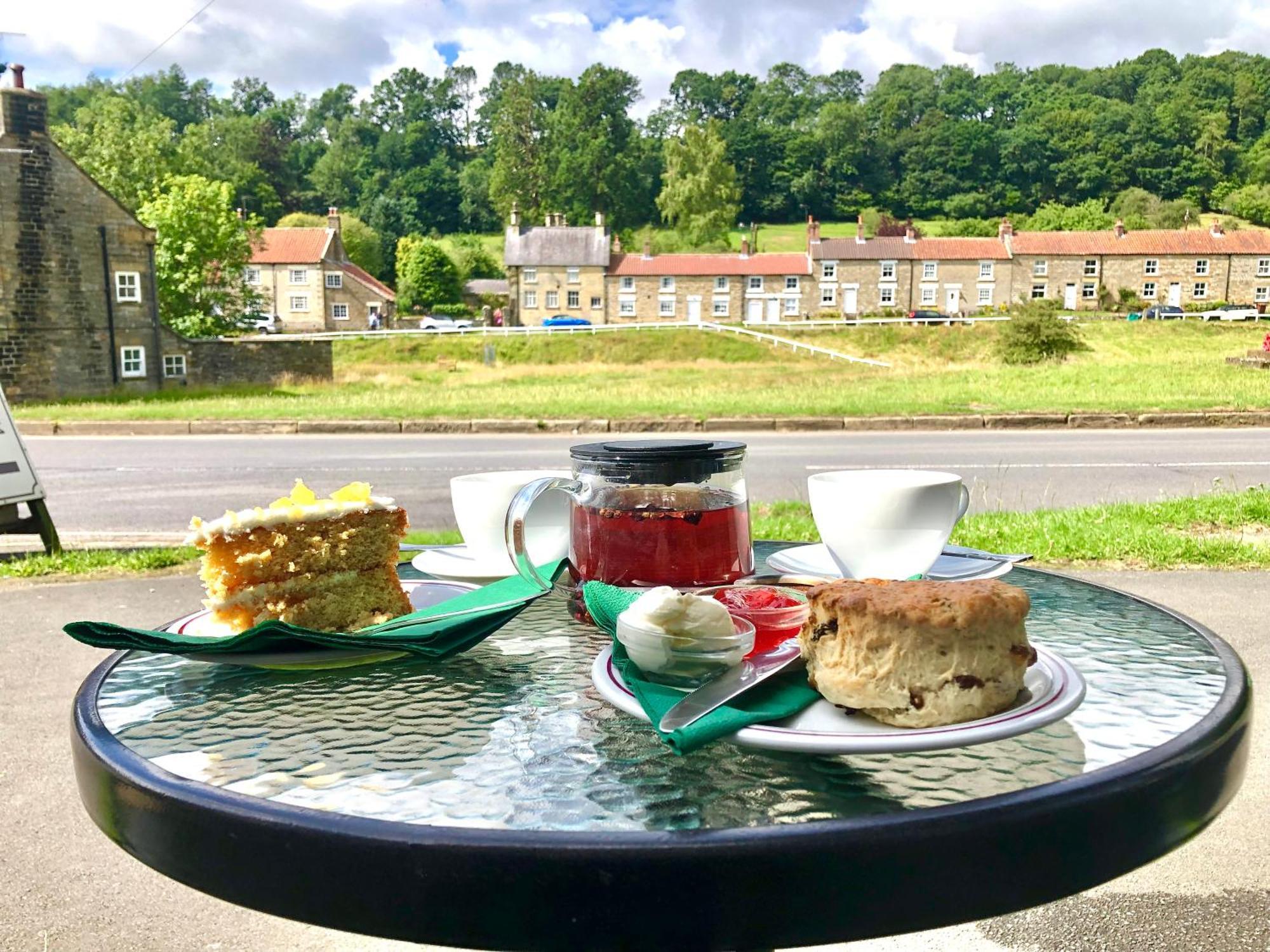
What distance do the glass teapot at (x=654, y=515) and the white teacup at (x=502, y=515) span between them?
151 millimetres

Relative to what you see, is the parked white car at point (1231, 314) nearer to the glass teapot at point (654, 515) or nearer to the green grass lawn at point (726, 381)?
the green grass lawn at point (726, 381)

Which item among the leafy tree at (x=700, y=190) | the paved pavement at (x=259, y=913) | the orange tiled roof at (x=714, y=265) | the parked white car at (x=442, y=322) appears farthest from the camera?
the leafy tree at (x=700, y=190)

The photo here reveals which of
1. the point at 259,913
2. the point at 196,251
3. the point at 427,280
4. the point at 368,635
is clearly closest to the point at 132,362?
the point at 196,251

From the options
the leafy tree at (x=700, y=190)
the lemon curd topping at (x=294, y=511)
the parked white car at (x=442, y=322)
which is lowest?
the lemon curd topping at (x=294, y=511)

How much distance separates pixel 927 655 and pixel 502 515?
44.3 inches

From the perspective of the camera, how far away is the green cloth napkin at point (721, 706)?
1.08 metres

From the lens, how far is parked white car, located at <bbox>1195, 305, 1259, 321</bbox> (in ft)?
195

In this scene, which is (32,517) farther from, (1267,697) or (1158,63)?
(1158,63)

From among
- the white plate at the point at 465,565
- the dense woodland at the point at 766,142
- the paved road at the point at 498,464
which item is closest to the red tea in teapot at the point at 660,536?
the white plate at the point at 465,565

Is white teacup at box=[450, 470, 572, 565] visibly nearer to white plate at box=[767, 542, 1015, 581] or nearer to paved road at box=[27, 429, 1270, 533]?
white plate at box=[767, 542, 1015, 581]

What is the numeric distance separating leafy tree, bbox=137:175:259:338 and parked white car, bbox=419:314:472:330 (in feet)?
73.5

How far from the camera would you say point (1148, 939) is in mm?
2676

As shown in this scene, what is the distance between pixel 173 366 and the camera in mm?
34125

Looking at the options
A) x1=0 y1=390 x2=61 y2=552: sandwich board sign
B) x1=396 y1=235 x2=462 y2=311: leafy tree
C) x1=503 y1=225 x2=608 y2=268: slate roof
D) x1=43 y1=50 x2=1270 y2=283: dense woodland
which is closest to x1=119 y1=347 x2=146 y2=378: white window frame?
x1=0 y1=390 x2=61 y2=552: sandwich board sign
